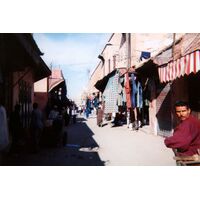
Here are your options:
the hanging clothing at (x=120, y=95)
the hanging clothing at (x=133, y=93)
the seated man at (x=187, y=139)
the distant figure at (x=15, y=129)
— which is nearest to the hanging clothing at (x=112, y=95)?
the hanging clothing at (x=120, y=95)

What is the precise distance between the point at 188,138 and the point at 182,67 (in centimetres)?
277

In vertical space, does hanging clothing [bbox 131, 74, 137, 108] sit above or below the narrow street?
above

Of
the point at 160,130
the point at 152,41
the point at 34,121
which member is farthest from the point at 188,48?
the point at 152,41

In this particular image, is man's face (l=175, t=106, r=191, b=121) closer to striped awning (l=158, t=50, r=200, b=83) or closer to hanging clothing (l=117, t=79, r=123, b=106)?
striped awning (l=158, t=50, r=200, b=83)

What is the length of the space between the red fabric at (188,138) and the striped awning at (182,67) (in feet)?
7.39

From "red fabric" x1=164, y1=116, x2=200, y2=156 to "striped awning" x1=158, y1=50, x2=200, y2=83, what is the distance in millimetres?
2251

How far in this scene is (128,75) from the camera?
1141cm

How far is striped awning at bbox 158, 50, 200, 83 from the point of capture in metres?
5.64

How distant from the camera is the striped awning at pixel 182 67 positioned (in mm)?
5638

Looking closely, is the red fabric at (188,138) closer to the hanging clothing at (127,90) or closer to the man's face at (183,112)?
the man's face at (183,112)

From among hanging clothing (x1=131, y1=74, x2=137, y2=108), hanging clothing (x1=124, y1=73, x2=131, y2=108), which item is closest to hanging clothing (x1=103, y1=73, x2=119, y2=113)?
hanging clothing (x1=124, y1=73, x2=131, y2=108)

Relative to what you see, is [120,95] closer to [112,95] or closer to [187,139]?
[112,95]
